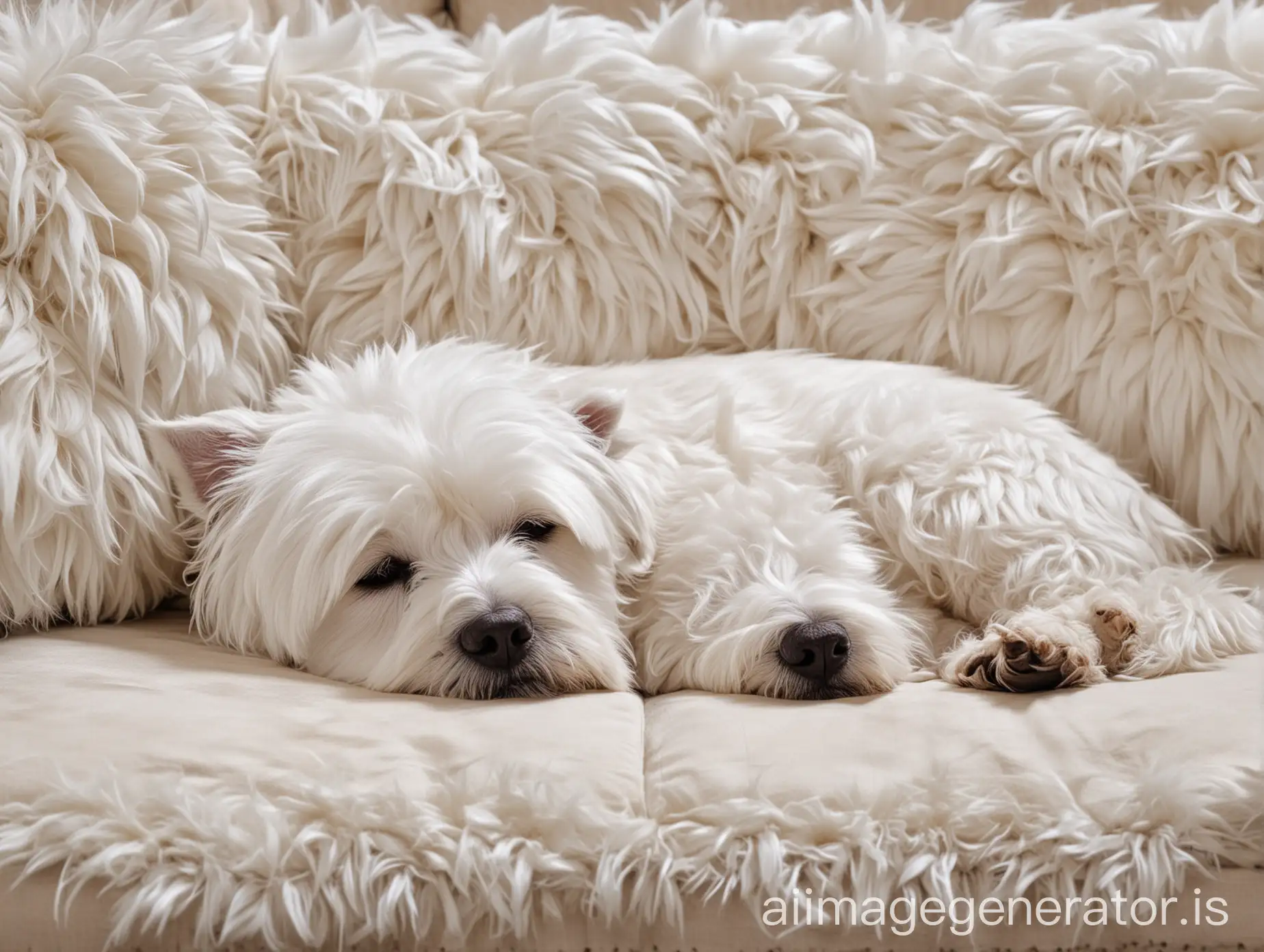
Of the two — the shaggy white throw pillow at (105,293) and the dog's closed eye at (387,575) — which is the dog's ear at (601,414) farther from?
the shaggy white throw pillow at (105,293)

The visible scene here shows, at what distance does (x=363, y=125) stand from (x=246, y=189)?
0.19 metres

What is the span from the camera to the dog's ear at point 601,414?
1537mm

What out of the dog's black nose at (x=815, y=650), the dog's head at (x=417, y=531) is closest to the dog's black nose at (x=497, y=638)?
the dog's head at (x=417, y=531)

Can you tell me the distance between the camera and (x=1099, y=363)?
1740 mm

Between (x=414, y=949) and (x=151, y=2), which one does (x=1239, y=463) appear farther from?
(x=151, y=2)

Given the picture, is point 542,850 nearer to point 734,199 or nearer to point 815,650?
point 815,650

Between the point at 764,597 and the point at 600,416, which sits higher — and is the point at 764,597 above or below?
below

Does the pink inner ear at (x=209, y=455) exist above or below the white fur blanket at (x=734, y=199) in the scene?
below

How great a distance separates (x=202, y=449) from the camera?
1.47 meters

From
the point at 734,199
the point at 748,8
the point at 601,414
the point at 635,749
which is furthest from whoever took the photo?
the point at 748,8

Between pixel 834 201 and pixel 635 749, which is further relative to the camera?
pixel 834 201

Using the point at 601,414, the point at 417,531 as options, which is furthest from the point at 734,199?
the point at 417,531

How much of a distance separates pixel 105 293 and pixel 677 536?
741 mm

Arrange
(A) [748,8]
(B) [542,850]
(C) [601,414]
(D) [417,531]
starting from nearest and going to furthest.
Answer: (B) [542,850] → (D) [417,531] → (C) [601,414] → (A) [748,8]
